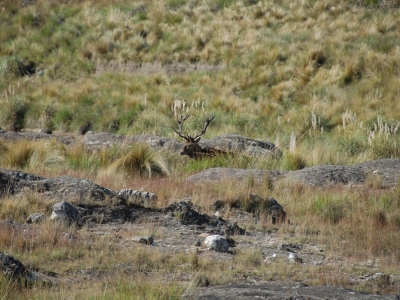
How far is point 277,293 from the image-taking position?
15.6ft

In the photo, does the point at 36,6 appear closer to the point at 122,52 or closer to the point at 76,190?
the point at 122,52

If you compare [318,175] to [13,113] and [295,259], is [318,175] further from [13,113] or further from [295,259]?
[13,113]

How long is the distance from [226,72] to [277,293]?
17.2m

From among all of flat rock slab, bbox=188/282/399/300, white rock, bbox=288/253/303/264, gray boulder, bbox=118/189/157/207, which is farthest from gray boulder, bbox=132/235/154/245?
flat rock slab, bbox=188/282/399/300

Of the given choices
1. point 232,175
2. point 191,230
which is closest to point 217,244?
point 191,230

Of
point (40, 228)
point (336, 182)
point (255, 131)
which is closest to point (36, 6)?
point (255, 131)

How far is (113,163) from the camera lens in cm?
1199

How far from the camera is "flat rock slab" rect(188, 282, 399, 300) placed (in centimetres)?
467

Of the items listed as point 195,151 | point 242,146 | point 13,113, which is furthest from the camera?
point 13,113

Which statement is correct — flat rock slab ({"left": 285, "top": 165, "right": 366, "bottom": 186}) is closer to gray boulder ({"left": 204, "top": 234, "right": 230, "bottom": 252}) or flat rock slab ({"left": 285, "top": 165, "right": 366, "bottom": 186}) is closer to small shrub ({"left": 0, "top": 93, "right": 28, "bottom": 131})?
gray boulder ({"left": 204, "top": 234, "right": 230, "bottom": 252})

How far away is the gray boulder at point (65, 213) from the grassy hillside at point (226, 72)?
6.77m

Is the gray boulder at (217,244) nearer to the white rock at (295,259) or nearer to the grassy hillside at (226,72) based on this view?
the white rock at (295,259)

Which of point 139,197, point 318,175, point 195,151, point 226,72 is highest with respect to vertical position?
point 226,72

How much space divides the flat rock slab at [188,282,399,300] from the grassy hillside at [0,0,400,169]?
8.26 meters
